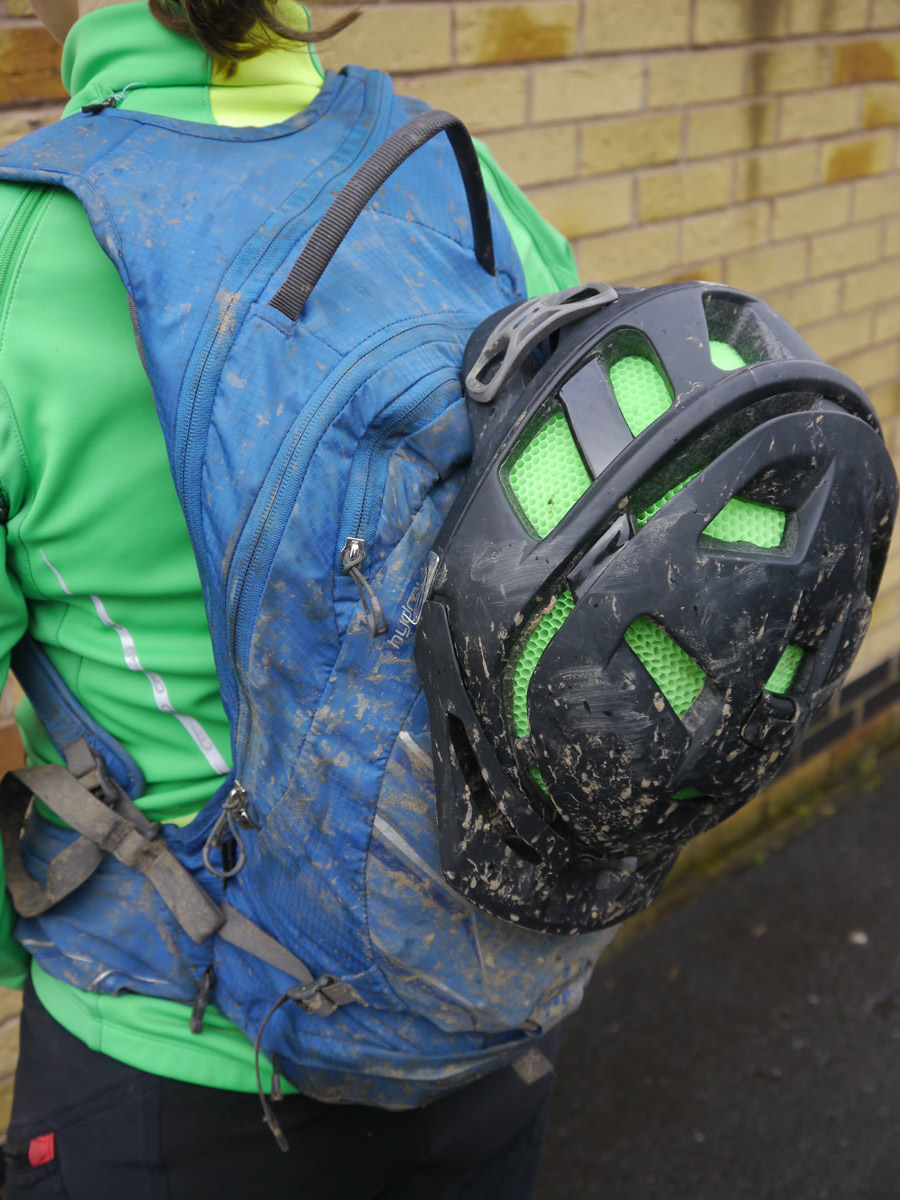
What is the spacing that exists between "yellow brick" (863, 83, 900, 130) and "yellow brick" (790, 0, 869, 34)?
20 cm

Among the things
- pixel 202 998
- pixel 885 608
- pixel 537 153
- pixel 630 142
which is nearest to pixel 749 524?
pixel 202 998

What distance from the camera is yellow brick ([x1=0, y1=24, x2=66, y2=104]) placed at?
179 cm

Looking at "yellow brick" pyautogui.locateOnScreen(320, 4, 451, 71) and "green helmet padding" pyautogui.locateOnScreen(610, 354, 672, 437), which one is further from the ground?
"yellow brick" pyautogui.locateOnScreen(320, 4, 451, 71)

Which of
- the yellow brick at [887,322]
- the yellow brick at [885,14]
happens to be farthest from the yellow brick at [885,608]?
the yellow brick at [885,14]

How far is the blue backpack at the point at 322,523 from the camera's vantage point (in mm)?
971

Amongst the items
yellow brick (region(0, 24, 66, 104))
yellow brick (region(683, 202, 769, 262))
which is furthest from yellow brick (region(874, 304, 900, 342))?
yellow brick (region(0, 24, 66, 104))

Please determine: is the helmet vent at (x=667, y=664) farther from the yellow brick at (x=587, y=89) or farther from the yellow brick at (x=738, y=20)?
the yellow brick at (x=738, y=20)

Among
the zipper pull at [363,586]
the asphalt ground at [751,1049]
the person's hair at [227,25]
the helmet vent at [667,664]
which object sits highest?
the person's hair at [227,25]

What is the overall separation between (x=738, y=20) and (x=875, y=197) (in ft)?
2.88

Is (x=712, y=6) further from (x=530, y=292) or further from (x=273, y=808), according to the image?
(x=273, y=808)

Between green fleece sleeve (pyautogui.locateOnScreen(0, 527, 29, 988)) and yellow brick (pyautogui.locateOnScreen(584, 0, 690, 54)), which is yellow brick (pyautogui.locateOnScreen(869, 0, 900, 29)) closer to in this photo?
yellow brick (pyautogui.locateOnScreen(584, 0, 690, 54))

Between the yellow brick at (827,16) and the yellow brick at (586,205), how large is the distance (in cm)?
77

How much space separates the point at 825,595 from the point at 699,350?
248mm

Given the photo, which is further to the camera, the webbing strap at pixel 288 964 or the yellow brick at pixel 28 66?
the yellow brick at pixel 28 66
